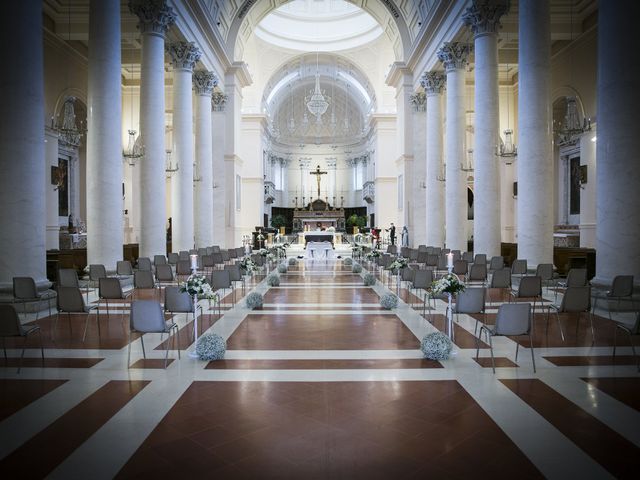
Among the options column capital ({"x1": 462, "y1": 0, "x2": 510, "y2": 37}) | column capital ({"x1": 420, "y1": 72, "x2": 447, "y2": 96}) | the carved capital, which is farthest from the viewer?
the carved capital

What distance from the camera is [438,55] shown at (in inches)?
846

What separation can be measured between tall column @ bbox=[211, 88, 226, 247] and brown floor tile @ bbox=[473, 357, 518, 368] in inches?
876

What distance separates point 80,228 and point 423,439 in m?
23.3

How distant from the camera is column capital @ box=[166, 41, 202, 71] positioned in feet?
68.9

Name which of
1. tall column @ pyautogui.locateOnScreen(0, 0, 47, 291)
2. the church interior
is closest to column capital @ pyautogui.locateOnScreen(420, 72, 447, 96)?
the church interior

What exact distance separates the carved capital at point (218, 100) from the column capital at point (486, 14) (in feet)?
51.2

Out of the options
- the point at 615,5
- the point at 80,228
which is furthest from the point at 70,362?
the point at 80,228

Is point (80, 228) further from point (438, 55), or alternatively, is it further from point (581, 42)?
point (581, 42)

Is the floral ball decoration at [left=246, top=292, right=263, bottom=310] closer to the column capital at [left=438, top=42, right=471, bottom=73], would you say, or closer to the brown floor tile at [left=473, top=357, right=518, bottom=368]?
the brown floor tile at [left=473, top=357, right=518, bottom=368]

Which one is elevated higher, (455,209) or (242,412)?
(455,209)

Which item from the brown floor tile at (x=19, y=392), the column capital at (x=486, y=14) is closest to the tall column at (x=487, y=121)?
the column capital at (x=486, y=14)

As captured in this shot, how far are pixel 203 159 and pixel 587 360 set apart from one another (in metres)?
21.2

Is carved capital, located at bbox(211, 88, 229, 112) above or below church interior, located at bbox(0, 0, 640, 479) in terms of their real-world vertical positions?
above

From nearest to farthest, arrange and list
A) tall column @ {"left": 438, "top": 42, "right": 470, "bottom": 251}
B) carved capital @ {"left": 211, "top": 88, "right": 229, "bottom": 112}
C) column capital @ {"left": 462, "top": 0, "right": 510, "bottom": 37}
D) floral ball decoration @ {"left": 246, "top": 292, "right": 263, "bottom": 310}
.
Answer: floral ball decoration @ {"left": 246, "top": 292, "right": 263, "bottom": 310}
column capital @ {"left": 462, "top": 0, "right": 510, "bottom": 37}
tall column @ {"left": 438, "top": 42, "right": 470, "bottom": 251}
carved capital @ {"left": 211, "top": 88, "right": 229, "bottom": 112}
